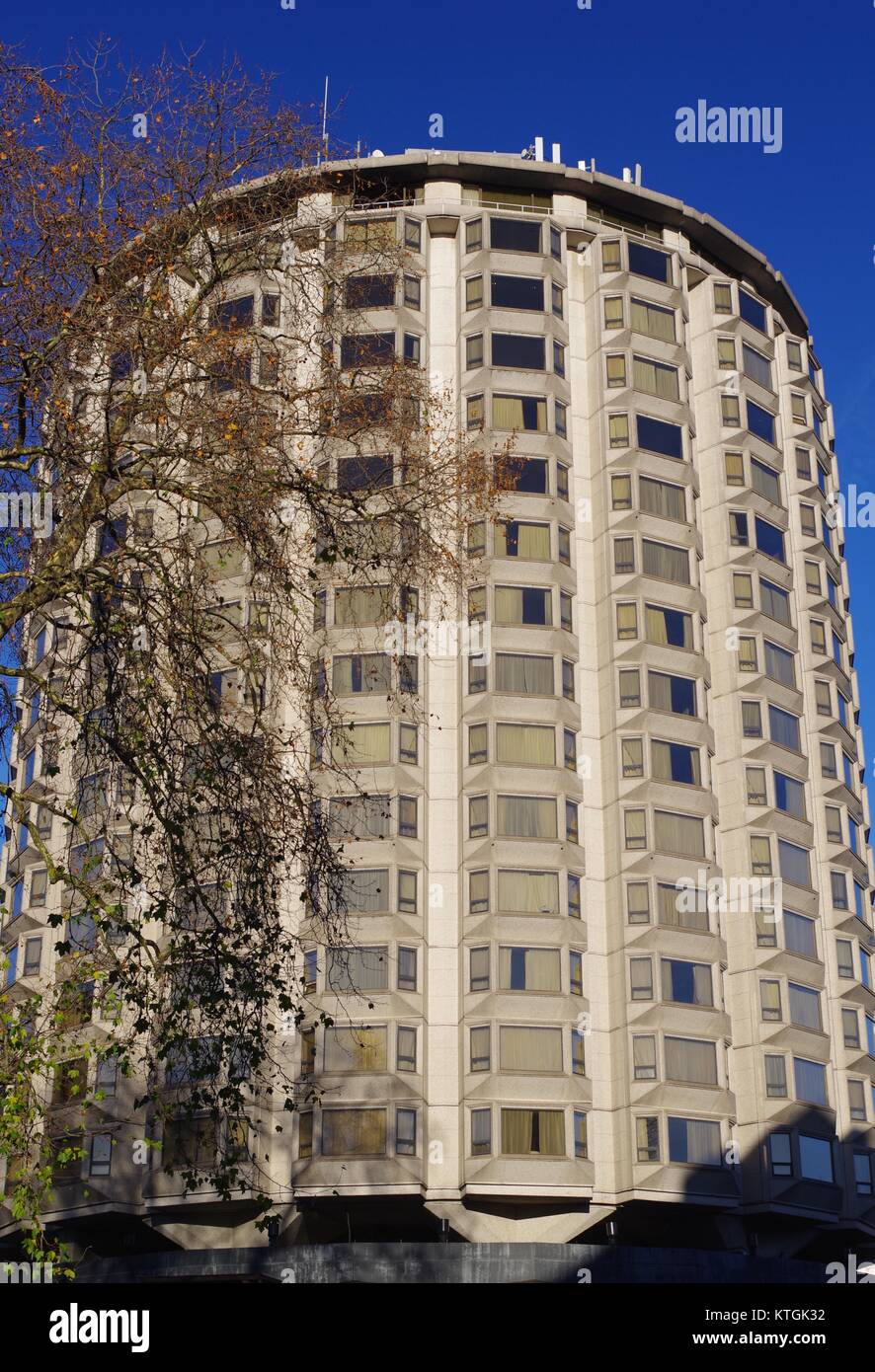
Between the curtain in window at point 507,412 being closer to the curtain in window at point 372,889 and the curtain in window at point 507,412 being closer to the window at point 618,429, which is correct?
the window at point 618,429

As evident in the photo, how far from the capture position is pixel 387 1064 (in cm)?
5516

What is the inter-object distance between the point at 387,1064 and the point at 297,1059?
10.8 feet

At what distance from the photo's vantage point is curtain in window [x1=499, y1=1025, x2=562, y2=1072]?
56.0 metres

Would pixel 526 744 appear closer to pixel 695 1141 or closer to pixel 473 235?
pixel 695 1141

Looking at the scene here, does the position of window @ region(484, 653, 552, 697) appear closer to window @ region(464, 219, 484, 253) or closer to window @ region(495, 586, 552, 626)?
window @ region(495, 586, 552, 626)

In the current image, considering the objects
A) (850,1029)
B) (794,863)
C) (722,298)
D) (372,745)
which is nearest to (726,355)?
(722,298)

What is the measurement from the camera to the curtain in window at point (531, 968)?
57.1 metres

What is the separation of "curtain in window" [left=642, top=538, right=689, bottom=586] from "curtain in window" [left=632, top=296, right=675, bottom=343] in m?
9.95

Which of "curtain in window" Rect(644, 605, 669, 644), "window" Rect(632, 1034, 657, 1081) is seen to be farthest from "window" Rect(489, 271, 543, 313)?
"window" Rect(632, 1034, 657, 1081)

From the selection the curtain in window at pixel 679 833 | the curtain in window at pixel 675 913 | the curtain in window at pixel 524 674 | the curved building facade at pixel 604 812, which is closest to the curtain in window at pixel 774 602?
the curved building facade at pixel 604 812

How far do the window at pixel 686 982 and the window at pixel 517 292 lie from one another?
27265mm

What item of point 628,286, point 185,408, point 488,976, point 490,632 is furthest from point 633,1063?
point 185,408

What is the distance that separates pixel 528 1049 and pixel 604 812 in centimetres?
986
